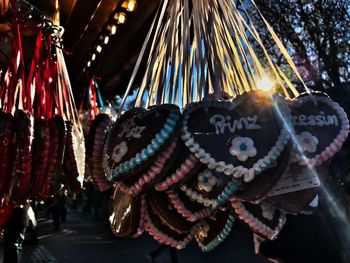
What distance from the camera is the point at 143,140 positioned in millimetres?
751

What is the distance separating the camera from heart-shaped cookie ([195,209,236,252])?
0.97 m

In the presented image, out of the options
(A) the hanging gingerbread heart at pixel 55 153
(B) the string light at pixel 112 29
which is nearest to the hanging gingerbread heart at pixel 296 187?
(A) the hanging gingerbread heart at pixel 55 153

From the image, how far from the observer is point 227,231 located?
97 cm

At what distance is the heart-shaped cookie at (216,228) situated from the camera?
972 mm

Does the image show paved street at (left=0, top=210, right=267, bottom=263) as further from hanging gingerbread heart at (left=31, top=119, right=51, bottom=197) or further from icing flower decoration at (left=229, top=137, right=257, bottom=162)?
icing flower decoration at (left=229, top=137, right=257, bottom=162)

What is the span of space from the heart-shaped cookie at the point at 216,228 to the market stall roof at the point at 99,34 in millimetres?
1312

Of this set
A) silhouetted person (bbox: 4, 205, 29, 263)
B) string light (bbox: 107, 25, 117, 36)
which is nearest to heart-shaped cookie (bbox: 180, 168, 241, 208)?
silhouetted person (bbox: 4, 205, 29, 263)

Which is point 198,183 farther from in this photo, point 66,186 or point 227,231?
point 66,186

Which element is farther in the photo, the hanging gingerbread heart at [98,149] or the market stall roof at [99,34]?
the market stall roof at [99,34]

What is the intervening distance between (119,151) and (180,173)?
12 cm

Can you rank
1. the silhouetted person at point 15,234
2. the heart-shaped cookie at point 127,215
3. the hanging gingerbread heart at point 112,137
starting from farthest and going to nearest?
the silhouetted person at point 15,234 → the heart-shaped cookie at point 127,215 → the hanging gingerbread heart at point 112,137

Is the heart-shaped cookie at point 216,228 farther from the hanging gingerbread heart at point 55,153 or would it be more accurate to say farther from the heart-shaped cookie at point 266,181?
the hanging gingerbread heart at point 55,153

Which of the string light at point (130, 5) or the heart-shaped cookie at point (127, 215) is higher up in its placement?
the string light at point (130, 5)

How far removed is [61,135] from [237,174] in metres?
0.58
